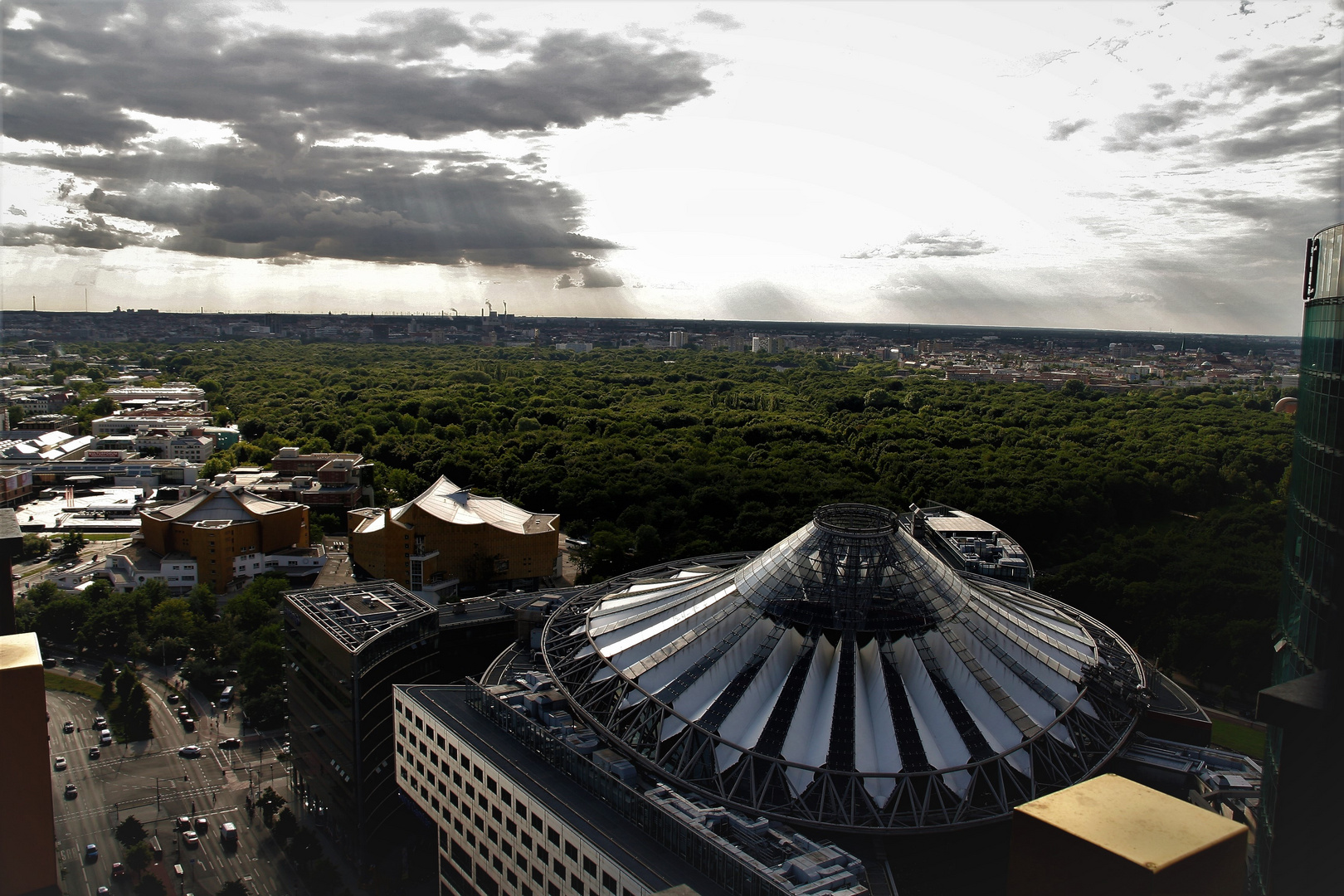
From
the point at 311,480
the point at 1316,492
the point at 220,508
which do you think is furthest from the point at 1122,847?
the point at 311,480

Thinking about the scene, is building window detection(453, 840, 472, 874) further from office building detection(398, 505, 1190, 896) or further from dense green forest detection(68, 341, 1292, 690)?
dense green forest detection(68, 341, 1292, 690)

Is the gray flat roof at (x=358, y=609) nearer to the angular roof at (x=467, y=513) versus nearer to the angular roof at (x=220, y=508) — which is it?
the angular roof at (x=467, y=513)

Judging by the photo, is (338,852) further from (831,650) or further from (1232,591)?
(1232,591)

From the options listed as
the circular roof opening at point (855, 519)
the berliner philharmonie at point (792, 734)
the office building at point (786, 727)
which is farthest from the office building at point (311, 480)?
the circular roof opening at point (855, 519)

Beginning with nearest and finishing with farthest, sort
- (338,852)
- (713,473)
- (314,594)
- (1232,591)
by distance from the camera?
(338,852), (314,594), (1232,591), (713,473)

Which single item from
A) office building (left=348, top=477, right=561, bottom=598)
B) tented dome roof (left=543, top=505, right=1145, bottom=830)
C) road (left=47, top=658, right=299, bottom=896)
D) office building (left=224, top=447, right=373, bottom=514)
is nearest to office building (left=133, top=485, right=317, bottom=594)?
A: office building (left=348, top=477, right=561, bottom=598)

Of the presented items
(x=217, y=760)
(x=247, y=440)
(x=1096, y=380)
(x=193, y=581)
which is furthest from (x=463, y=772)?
(x=1096, y=380)

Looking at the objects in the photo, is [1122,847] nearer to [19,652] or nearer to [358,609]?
[19,652]
